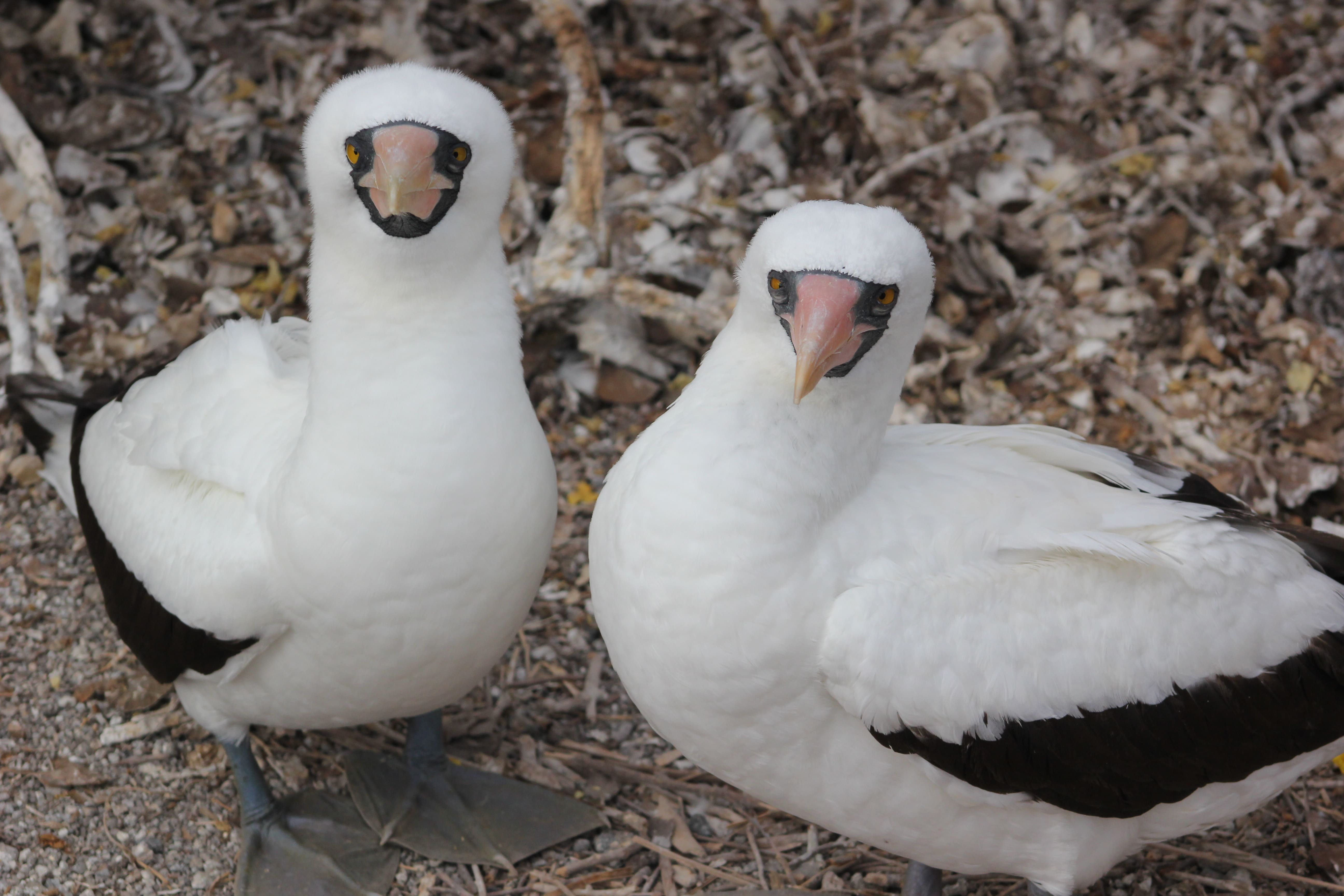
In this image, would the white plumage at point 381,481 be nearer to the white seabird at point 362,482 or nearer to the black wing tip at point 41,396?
the white seabird at point 362,482

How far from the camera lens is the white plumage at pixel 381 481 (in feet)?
8.54

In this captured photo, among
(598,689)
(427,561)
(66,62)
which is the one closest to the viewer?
(427,561)

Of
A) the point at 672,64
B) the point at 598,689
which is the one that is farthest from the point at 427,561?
the point at 672,64

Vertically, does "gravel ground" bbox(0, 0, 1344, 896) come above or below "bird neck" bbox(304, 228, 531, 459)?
below

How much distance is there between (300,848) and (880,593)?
69.0 inches

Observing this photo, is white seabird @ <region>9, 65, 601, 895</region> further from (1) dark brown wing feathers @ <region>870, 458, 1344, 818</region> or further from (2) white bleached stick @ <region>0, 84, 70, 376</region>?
(2) white bleached stick @ <region>0, 84, 70, 376</region>

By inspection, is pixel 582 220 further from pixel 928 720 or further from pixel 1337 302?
pixel 1337 302

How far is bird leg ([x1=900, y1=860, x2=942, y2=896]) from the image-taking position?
3053mm

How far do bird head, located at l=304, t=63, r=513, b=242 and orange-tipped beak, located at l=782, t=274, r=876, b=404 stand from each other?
776 millimetres

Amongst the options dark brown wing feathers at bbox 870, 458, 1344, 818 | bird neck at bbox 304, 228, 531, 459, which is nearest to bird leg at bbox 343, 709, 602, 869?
bird neck at bbox 304, 228, 531, 459

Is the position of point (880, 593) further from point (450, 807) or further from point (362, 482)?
point (450, 807)

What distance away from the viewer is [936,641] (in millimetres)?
2355

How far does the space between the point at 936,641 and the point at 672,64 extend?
390cm

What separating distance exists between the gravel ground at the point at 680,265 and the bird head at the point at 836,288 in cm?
151
